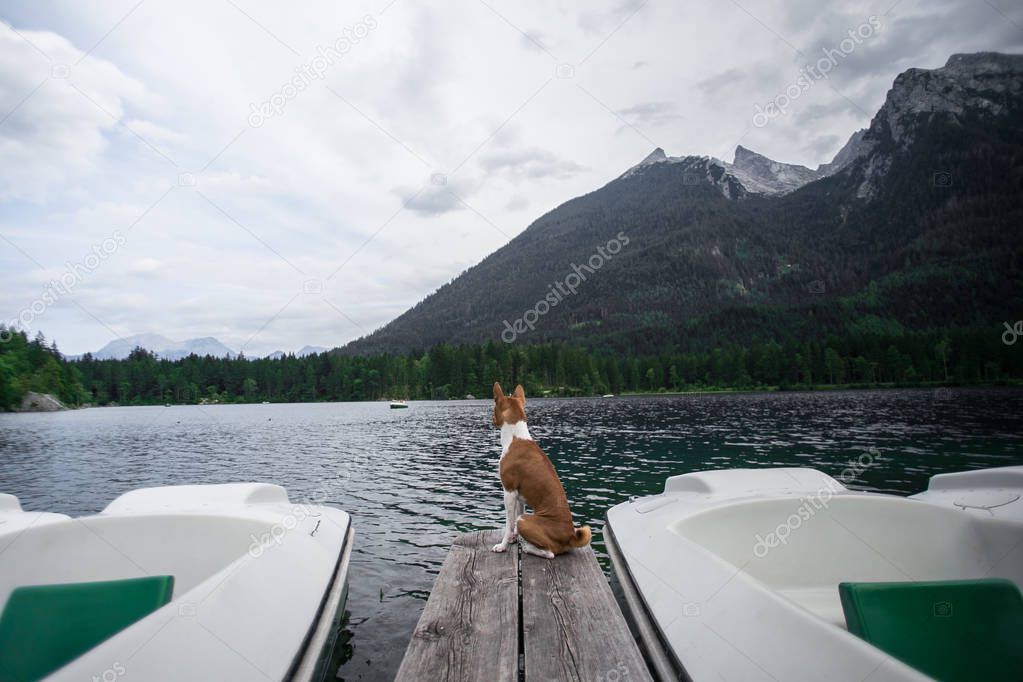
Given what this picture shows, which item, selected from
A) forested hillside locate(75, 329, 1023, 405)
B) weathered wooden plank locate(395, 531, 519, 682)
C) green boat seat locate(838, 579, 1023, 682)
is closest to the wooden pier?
weathered wooden plank locate(395, 531, 519, 682)

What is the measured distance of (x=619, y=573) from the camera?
4.75 m

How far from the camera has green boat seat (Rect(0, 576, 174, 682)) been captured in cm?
318

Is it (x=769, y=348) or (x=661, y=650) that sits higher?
(x=769, y=348)

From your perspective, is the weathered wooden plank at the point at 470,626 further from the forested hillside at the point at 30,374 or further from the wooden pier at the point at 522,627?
the forested hillside at the point at 30,374

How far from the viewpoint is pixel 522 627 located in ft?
12.2

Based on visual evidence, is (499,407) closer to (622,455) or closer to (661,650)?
(661,650)

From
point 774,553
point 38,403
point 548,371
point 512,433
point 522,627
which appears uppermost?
point 548,371

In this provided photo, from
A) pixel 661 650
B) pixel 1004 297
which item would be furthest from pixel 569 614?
pixel 1004 297

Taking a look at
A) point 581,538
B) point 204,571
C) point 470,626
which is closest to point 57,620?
point 204,571

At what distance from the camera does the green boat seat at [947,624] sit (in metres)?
2.77

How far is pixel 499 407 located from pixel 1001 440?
31672 millimetres

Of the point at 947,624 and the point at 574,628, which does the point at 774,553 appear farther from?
the point at 574,628

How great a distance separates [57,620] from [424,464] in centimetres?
2104

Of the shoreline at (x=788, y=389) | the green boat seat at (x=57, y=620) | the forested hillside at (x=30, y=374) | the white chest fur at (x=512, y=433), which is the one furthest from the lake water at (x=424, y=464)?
the forested hillside at (x=30, y=374)
